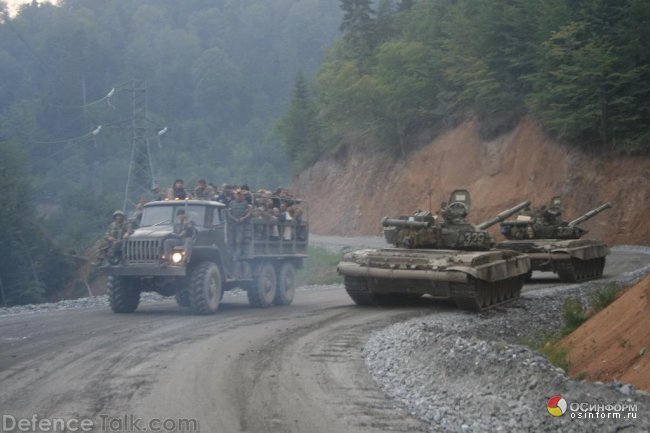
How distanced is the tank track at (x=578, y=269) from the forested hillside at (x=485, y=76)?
52.9 ft

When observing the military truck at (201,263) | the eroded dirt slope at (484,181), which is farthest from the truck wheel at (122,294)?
the eroded dirt slope at (484,181)

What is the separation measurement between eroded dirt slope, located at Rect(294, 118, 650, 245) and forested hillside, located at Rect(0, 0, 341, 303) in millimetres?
13933

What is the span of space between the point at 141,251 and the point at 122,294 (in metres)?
1.09

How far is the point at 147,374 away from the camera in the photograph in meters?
10.2

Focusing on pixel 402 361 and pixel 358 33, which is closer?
pixel 402 361

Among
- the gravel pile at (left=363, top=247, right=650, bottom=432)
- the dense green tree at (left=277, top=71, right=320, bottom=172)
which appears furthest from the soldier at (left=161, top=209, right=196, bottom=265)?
the dense green tree at (left=277, top=71, right=320, bottom=172)

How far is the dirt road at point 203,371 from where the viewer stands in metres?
8.32

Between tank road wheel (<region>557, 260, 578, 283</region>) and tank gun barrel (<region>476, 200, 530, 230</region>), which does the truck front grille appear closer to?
tank gun barrel (<region>476, 200, 530, 230</region>)

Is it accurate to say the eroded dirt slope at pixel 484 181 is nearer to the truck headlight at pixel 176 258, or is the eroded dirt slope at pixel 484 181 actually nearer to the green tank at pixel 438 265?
the green tank at pixel 438 265

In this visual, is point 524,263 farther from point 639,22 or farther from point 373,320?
point 639,22

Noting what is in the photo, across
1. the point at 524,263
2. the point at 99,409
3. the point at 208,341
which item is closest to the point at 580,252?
the point at 524,263

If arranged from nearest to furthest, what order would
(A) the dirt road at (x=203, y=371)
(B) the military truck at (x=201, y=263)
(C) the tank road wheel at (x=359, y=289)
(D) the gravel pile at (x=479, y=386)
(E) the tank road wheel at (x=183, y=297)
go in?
(D) the gravel pile at (x=479, y=386)
(A) the dirt road at (x=203, y=371)
(B) the military truck at (x=201, y=263)
(E) the tank road wheel at (x=183, y=297)
(C) the tank road wheel at (x=359, y=289)

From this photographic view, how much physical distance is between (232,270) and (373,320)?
4227 mm

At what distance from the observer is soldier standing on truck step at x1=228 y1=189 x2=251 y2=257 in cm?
1878
